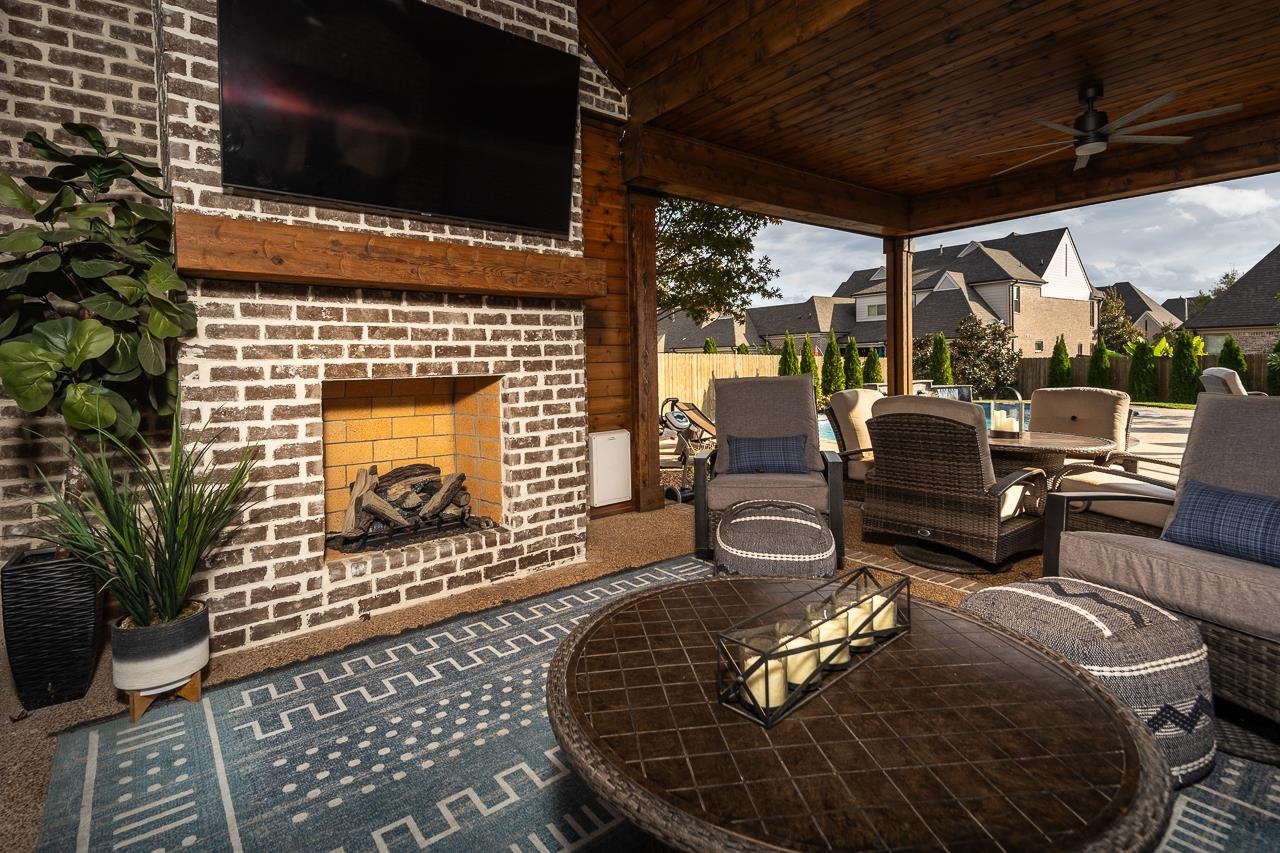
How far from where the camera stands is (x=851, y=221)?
22.9ft

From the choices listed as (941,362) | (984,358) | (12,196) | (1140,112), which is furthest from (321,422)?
(984,358)

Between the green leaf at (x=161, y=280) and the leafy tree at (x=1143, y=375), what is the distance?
17365mm

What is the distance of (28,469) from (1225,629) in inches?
175

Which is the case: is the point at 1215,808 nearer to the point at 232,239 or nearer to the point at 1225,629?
the point at 1225,629

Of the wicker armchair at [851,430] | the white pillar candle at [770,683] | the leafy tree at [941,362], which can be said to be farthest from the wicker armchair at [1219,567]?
the leafy tree at [941,362]

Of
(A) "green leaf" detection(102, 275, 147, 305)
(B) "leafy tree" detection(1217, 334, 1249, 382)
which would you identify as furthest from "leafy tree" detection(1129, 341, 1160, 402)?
(A) "green leaf" detection(102, 275, 147, 305)

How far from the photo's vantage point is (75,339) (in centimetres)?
220

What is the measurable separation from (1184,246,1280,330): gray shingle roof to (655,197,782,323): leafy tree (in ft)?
50.5

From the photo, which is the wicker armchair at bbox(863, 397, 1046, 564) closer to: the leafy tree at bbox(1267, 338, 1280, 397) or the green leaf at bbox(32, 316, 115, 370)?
the green leaf at bbox(32, 316, 115, 370)

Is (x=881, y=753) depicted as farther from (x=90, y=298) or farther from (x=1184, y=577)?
(x=90, y=298)

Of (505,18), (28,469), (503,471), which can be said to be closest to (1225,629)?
(503,471)

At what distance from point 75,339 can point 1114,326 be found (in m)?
28.0

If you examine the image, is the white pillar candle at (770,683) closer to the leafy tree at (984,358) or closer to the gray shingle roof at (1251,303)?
the leafy tree at (984,358)

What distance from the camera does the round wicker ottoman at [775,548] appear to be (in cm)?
274
